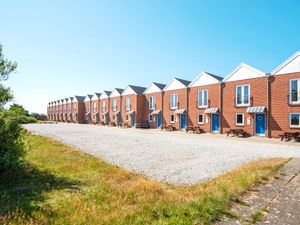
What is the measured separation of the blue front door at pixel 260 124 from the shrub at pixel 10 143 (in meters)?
23.0

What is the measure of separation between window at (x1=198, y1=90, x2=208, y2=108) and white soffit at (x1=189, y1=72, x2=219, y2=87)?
1180 mm

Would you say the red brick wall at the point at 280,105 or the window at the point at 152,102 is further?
the window at the point at 152,102

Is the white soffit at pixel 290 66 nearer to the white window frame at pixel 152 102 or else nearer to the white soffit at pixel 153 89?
the white soffit at pixel 153 89

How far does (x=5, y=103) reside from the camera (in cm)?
981

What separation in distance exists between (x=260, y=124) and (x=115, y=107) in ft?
102

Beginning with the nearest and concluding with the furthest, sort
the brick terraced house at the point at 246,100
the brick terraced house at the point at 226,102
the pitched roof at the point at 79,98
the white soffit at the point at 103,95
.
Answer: the brick terraced house at the point at 226,102
the brick terraced house at the point at 246,100
the white soffit at the point at 103,95
the pitched roof at the point at 79,98

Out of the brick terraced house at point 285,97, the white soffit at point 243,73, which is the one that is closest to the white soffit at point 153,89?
the white soffit at point 243,73

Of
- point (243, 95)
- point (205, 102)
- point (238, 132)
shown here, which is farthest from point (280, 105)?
point (205, 102)

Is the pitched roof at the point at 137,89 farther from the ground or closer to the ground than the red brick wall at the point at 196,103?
farther from the ground

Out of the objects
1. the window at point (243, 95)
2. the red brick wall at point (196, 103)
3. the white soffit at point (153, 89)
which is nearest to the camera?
the window at point (243, 95)

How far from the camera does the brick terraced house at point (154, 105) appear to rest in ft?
121

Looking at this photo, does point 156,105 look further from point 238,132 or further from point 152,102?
point 238,132

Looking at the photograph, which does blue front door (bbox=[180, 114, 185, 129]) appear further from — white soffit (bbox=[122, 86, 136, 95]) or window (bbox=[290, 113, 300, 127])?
window (bbox=[290, 113, 300, 127])

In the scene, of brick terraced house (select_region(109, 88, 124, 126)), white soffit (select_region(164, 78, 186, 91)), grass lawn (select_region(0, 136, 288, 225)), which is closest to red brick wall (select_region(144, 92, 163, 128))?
white soffit (select_region(164, 78, 186, 91))
